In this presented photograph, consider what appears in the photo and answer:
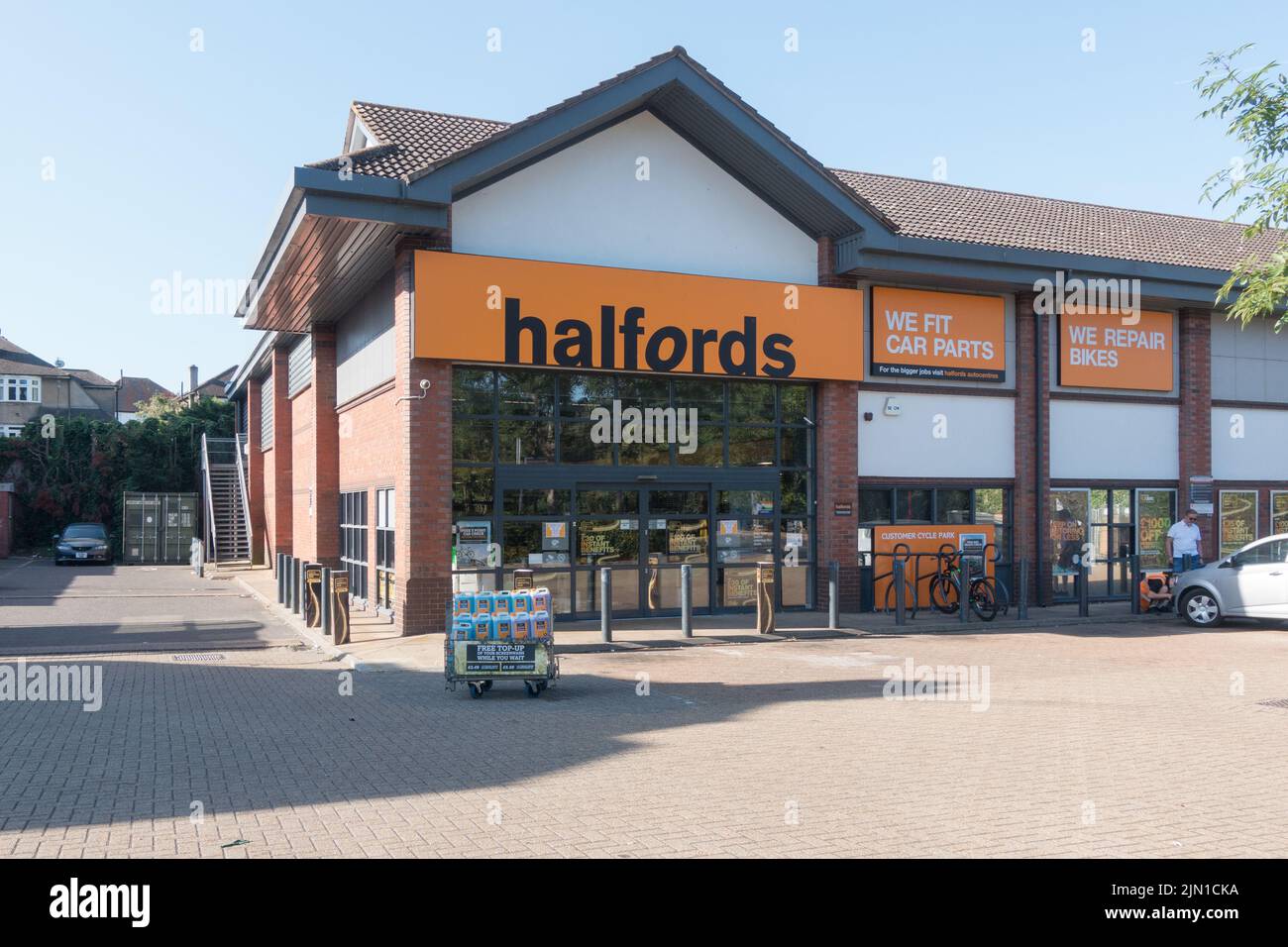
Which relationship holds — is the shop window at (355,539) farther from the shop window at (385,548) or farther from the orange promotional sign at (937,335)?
the orange promotional sign at (937,335)

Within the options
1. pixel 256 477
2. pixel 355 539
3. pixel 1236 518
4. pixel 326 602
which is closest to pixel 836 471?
pixel 326 602

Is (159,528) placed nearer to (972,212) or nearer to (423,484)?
(423,484)

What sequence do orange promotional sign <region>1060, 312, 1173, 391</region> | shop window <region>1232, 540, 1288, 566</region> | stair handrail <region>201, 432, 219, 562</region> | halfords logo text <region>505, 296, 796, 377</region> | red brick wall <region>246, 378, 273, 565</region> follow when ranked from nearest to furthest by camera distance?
halfords logo text <region>505, 296, 796, 377</region> → shop window <region>1232, 540, 1288, 566</region> → orange promotional sign <region>1060, 312, 1173, 391</region> → red brick wall <region>246, 378, 273, 565</region> → stair handrail <region>201, 432, 219, 562</region>

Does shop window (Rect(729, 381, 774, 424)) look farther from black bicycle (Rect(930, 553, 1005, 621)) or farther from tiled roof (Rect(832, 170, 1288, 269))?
black bicycle (Rect(930, 553, 1005, 621))

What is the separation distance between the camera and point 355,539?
837 inches

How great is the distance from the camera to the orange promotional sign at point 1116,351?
20.8 meters

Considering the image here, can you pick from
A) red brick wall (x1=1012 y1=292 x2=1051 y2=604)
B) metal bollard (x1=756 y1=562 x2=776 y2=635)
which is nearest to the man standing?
red brick wall (x1=1012 y1=292 x2=1051 y2=604)

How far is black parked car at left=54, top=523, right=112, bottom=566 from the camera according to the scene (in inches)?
1382

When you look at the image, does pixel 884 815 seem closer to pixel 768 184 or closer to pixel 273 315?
pixel 768 184

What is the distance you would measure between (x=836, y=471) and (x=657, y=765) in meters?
11.5

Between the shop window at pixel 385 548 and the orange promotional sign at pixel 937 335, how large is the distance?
342 inches

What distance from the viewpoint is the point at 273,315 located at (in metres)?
22.1

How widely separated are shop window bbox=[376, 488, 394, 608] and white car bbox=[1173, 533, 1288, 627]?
1312 centimetres

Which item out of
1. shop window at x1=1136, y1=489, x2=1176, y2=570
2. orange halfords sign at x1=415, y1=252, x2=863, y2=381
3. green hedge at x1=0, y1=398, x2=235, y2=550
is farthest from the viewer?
green hedge at x1=0, y1=398, x2=235, y2=550
